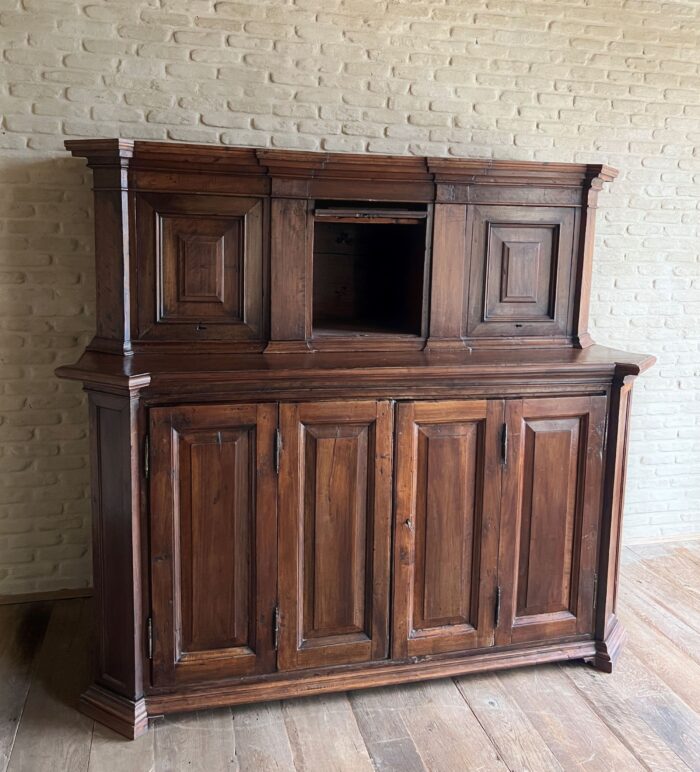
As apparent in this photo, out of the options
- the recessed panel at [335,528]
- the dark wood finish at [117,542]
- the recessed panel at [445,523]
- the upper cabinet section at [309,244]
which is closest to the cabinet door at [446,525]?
the recessed panel at [445,523]

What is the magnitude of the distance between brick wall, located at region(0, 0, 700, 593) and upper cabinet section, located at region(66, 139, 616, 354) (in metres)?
0.46

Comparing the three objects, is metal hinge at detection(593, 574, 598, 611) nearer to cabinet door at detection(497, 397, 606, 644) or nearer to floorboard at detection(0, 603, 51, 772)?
cabinet door at detection(497, 397, 606, 644)

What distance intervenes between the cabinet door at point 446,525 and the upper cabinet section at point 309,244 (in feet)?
1.25

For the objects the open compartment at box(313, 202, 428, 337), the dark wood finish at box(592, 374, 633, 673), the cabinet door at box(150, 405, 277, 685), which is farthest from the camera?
the open compartment at box(313, 202, 428, 337)

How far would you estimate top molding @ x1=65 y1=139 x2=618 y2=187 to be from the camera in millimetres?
2539

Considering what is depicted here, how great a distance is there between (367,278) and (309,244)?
0.54 m

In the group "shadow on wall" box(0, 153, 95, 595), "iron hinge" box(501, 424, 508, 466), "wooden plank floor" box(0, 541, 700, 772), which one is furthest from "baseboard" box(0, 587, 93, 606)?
"iron hinge" box(501, 424, 508, 466)

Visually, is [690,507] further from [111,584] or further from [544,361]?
[111,584]

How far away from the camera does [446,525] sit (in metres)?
2.64

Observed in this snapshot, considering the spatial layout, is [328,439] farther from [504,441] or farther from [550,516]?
[550,516]

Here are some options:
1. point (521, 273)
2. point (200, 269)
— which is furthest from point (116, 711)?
point (521, 273)

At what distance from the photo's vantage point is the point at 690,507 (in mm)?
3953

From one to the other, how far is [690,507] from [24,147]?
342 centimetres

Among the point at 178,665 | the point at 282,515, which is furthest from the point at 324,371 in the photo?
the point at 178,665
